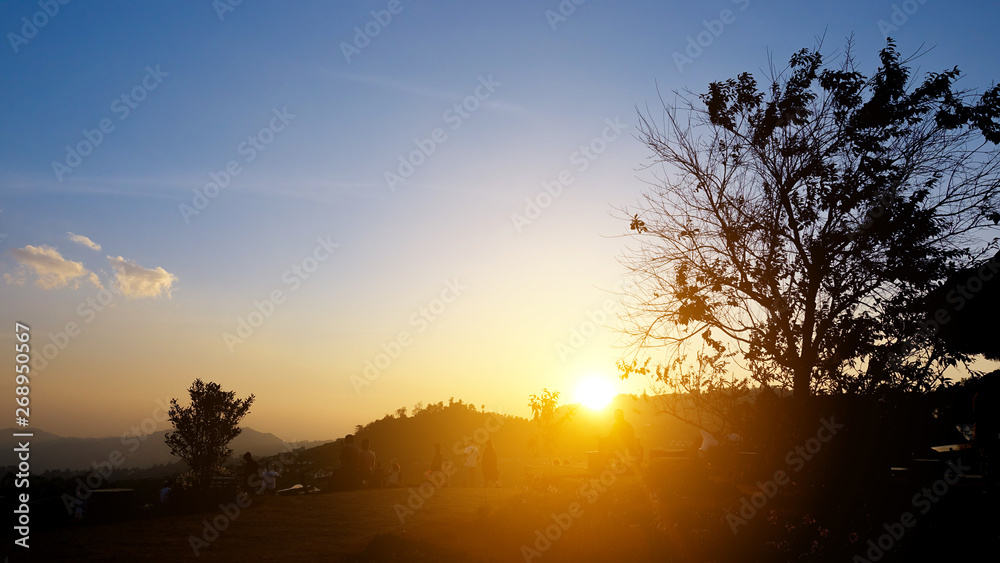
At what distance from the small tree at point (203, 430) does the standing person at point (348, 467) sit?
12.9 feet

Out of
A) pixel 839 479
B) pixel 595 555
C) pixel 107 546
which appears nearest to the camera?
pixel 595 555

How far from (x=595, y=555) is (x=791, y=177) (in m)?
9.05

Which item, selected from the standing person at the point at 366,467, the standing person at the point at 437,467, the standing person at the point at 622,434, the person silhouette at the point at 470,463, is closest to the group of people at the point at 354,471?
the standing person at the point at 366,467

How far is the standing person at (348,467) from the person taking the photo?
65.6 feet

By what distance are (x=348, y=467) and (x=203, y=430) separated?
5040 millimetres

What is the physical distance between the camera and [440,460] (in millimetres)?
25125

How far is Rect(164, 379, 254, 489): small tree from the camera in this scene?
17.8m

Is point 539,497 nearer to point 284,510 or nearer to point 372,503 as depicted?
point 372,503

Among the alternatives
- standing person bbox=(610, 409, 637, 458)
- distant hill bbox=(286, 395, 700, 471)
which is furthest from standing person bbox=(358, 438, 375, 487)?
distant hill bbox=(286, 395, 700, 471)

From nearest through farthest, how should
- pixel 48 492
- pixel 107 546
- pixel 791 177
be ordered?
pixel 107 546, pixel 791 177, pixel 48 492

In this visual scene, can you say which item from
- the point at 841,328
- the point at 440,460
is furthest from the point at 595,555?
the point at 440,460

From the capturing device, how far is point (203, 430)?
18.0m

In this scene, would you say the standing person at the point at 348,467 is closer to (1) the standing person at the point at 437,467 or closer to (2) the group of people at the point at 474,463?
(2) the group of people at the point at 474,463

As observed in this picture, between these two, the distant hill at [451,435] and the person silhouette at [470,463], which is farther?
the distant hill at [451,435]
